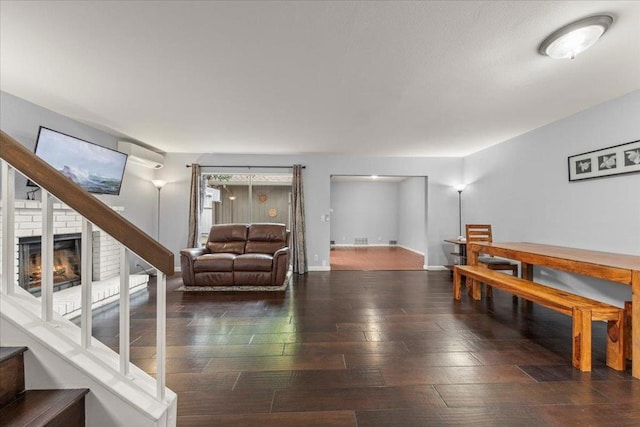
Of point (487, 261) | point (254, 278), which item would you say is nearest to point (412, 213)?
point (487, 261)

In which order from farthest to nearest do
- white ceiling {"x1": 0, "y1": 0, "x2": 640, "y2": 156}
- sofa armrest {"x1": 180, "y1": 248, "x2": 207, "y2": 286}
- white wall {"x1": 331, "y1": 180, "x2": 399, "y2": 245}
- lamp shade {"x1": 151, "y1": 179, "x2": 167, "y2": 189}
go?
white wall {"x1": 331, "y1": 180, "x2": 399, "y2": 245} → lamp shade {"x1": 151, "y1": 179, "x2": 167, "y2": 189} → sofa armrest {"x1": 180, "y1": 248, "x2": 207, "y2": 286} → white ceiling {"x1": 0, "y1": 0, "x2": 640, "y2": 156}

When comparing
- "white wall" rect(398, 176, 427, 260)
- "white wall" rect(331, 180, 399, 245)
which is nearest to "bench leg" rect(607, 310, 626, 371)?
"white wall" rect(398, 176, 427, 260)

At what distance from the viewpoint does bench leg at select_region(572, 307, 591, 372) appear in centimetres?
202

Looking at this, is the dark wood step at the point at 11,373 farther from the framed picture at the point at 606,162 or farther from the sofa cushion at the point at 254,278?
the framed picture at the point at 606,162

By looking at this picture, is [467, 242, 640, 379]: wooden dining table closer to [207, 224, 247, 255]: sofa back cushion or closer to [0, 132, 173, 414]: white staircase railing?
[0, 132, 173, 414]: white staircase railing

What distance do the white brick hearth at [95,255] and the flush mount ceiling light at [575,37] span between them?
372 centimetres

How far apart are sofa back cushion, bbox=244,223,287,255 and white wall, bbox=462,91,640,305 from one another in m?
3.79

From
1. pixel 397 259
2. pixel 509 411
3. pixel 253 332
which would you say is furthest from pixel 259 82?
pixel 397 259

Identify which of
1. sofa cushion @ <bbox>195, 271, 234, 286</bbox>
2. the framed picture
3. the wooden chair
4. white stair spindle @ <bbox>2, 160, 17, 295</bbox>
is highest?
the framed picture

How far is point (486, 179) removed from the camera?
5078 mm

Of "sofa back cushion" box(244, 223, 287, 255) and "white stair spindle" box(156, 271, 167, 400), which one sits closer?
"white stair spindle" box(156, 271, 167, 400)

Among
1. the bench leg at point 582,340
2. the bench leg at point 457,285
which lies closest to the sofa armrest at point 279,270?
the bench leg at point 457,285

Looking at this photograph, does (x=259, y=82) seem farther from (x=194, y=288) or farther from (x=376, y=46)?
(x=194, y=288)

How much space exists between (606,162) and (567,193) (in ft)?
1.86
